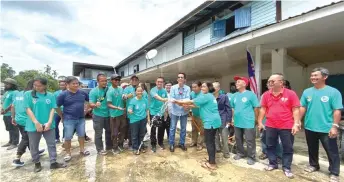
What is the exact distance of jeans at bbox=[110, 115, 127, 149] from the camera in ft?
13.0

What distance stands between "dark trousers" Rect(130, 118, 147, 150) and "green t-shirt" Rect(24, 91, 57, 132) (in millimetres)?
1461

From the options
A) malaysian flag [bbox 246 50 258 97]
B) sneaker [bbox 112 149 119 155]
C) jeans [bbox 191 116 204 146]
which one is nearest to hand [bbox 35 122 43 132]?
sneaker [bbox 112 149 119 155]

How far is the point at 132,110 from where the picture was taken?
3.92 metres

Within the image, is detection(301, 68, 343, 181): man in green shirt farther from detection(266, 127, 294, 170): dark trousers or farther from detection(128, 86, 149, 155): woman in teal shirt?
detection(128, 86, 149, 155): woman in teal shirt

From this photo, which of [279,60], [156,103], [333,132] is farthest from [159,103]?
[279,60]

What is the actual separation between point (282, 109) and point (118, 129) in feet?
10.1

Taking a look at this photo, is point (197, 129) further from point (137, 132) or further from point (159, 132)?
point (137, 132)

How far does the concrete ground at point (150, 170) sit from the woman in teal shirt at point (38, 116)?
1.28 feet

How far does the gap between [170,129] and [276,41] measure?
11.3ft

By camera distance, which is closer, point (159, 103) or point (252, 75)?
point (159, 103)

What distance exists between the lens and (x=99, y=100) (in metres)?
3.84

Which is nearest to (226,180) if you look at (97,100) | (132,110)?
(132,110)

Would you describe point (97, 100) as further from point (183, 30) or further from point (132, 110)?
point (183, 30)

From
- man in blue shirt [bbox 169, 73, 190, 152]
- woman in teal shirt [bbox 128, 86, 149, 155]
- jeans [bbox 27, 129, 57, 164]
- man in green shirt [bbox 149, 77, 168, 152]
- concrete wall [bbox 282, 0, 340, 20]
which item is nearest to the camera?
jeans [bbox 27, 129, 57, 164]
